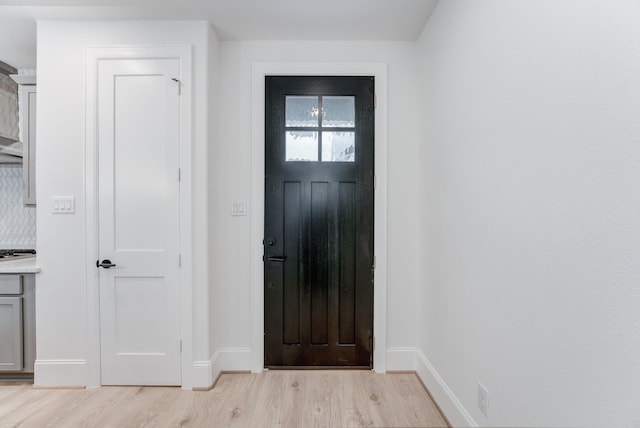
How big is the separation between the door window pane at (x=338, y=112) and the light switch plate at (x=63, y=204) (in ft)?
6.59

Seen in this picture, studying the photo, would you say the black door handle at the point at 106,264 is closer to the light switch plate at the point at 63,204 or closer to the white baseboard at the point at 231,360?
the light switch plate at the point at 63,204

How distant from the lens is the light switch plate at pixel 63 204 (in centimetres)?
243

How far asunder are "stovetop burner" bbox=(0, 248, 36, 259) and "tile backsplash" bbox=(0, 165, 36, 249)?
106 mm

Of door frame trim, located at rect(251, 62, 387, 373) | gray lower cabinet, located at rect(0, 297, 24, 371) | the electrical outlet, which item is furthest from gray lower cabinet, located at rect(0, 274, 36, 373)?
the electrical outlet

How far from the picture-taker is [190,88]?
2398 mm

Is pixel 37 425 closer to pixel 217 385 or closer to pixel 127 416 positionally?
pixel 127 416

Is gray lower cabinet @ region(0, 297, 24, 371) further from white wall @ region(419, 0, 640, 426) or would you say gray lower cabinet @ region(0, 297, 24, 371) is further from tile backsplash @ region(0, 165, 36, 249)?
white wall @ region(419, 0, 640, 426)

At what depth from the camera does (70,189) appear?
244 centimetres

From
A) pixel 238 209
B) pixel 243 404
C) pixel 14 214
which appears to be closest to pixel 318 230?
pixel 238 209

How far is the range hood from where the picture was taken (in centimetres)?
268

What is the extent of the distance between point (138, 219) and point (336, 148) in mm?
1616

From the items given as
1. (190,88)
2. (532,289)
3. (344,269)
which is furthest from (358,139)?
(532,289)

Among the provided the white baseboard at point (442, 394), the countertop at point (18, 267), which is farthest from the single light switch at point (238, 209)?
the white baseboard at point (442, 394)

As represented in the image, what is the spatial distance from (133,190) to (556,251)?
257 cm
